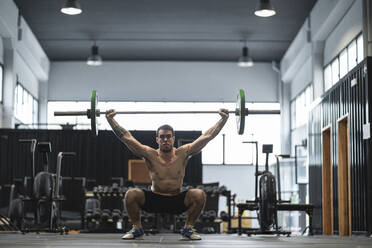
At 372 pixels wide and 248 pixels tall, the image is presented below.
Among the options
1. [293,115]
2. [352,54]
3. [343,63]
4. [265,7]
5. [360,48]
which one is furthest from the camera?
[293,115]

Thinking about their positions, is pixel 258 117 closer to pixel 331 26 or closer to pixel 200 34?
pixel 200 34

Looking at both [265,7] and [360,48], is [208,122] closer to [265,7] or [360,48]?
[360,48]

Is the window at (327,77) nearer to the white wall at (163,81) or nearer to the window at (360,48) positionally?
the window at (360,48)

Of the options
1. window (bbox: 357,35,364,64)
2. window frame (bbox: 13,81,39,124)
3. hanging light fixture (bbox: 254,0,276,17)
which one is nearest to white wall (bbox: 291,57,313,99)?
window (bbox: 357,35,364,64)

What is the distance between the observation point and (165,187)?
5477 millimetres

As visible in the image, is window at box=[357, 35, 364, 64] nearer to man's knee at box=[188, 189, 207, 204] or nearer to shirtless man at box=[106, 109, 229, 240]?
shirtless man at box=[106, 109, 229, 240]

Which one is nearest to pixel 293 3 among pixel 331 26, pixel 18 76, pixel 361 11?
pixel 331 26

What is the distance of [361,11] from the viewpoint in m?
10.3

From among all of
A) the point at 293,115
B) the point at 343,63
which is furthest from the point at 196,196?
the point at 293,115

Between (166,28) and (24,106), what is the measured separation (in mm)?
4274

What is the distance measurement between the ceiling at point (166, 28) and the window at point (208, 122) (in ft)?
4.51

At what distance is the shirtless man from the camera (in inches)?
211

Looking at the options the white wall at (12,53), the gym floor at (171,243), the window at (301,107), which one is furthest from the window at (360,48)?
the white wall at (12,53)

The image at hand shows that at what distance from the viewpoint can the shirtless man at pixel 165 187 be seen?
211 inches
